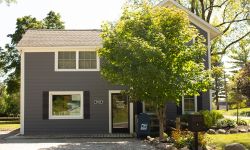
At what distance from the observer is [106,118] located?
76.7ft

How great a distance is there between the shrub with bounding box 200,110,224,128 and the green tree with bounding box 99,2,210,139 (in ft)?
9.92

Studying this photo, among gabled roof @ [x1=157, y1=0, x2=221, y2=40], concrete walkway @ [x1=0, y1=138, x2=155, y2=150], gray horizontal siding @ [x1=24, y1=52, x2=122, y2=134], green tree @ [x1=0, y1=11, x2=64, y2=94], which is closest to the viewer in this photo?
concrete walkway @ [x1=0, y1=138, x2=155, y2=150]

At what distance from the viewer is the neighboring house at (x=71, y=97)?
76.3 feet

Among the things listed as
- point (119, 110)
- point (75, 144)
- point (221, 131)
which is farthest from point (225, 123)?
point (75, 144)

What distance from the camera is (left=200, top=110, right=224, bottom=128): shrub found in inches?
869

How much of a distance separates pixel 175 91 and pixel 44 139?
701 cm

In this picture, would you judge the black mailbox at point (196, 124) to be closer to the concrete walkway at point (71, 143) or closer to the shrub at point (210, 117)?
the concrete walkway at point (71, 143)

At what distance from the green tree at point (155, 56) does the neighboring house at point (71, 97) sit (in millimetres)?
3944

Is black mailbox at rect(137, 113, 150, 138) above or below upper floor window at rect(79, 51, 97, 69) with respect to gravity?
below

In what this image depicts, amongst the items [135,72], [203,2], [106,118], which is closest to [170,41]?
[135,72]

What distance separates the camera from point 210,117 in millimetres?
22312

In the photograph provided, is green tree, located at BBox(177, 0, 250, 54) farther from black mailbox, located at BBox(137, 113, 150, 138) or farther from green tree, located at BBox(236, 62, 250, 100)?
black mailbox, located at BBox(137, 113, 150, 138)

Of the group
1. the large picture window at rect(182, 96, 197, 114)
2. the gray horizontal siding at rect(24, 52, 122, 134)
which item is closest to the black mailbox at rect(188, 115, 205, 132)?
the large picture window at rect(182, 96, 197, 114)

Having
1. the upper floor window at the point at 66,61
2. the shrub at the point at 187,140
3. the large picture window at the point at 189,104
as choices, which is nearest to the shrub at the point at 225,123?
the large picture window at the point at 189,104
